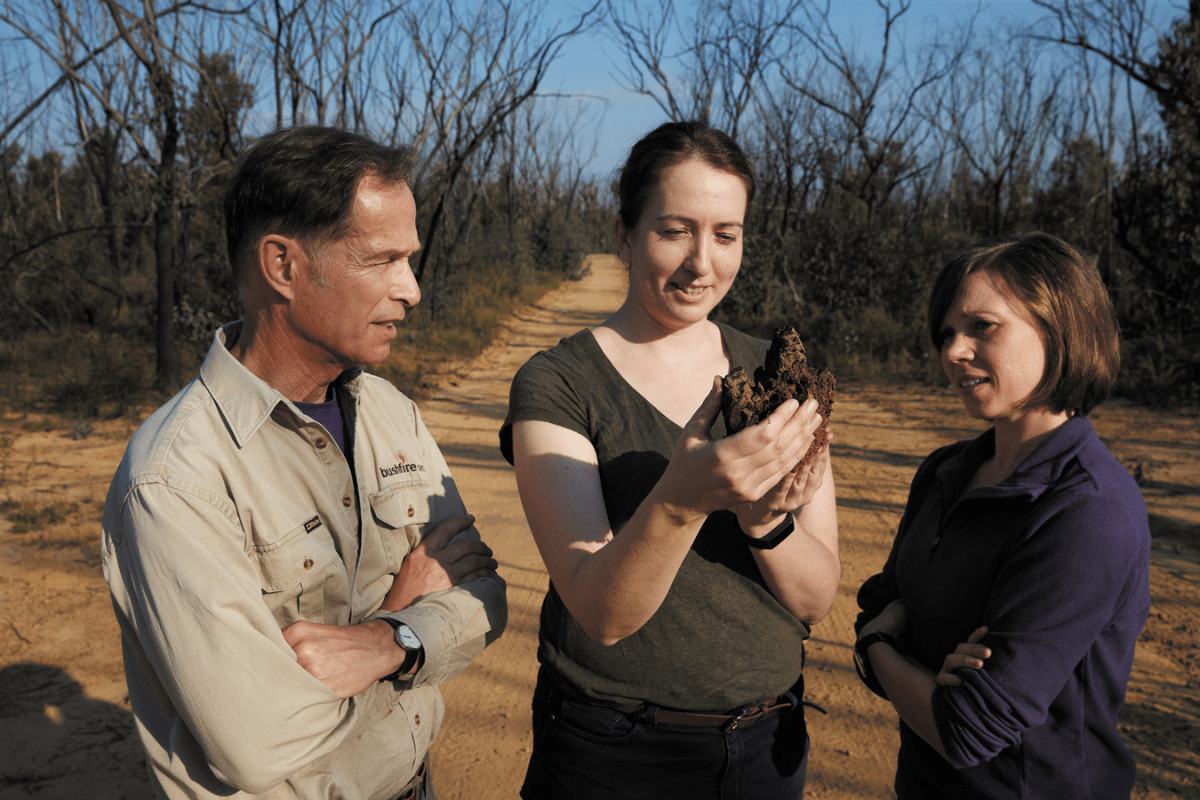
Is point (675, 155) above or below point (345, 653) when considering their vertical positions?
above

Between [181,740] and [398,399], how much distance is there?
33.7 inches

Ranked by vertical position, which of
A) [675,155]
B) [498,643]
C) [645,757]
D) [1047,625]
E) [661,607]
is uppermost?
[675,155]

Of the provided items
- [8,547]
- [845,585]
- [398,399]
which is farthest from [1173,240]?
[8,547]

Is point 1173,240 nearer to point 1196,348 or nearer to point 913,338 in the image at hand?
point 1196,348

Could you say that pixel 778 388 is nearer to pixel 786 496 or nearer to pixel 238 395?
pixel 786 496

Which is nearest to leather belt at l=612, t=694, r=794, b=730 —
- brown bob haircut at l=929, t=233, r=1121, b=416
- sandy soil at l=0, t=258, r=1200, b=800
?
brown bob haircut at l=929, t=233, r=1121, b=416

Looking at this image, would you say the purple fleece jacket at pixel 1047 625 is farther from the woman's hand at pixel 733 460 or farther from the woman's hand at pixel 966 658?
the woman's hand at pixel 733 460

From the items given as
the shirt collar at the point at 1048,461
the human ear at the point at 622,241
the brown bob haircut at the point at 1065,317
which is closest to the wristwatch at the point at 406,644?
the human ear at the point at 622,241

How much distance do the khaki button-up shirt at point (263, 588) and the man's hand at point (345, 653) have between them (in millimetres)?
43

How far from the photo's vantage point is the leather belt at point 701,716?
1.39 meters

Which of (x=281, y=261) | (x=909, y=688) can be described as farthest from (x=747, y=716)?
(x=281, y=261)

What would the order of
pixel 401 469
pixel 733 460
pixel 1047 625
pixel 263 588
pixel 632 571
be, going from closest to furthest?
pixel 733 460 < pixel 632 571 < pixel 1047 625 < pixel 263 588 < pixel 401 469

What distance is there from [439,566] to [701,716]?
64cm

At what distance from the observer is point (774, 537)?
1273 millimetres
